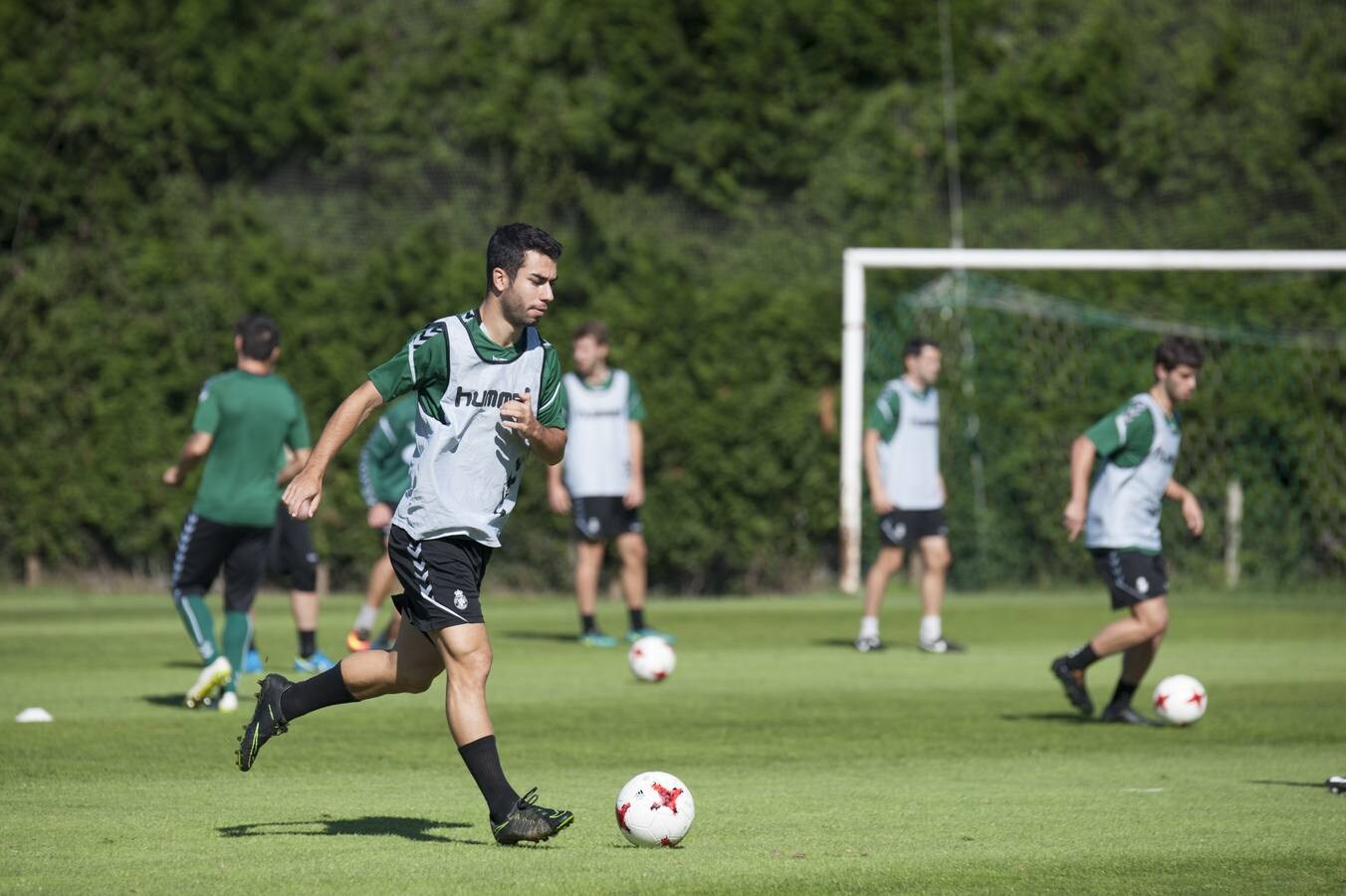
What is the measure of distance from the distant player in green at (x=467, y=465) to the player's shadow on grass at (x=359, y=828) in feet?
0.74

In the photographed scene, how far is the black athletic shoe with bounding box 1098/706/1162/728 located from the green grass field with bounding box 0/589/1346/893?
23 cm

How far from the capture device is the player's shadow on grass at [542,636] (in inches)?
558

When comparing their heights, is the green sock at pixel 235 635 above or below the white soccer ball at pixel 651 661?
above

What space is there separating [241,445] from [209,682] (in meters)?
1.51

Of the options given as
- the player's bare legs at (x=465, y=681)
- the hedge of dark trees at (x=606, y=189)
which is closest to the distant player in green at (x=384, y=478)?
the hedge of dark trees at (x=606, y=189)

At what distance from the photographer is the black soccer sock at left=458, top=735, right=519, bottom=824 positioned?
231 inches

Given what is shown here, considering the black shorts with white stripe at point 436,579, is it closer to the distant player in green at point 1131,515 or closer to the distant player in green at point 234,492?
the distant player in green at point 234,492

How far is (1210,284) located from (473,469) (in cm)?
1492

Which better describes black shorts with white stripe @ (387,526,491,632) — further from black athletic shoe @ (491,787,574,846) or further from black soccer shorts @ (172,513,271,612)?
black soccer shorts @ (172,513,271,612)

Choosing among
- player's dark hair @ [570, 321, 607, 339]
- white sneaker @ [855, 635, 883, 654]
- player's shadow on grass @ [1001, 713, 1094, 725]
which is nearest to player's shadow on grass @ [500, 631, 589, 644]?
white sneaker @ [855, 635, 883, 654]

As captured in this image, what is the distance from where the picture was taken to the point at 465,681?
5980 mm

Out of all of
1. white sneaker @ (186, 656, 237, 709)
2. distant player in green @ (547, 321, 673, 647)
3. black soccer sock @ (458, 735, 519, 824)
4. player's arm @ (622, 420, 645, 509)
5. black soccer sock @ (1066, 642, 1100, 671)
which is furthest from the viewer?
distant player in green @ (547, 321, 673, 647)

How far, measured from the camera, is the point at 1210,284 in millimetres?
19453

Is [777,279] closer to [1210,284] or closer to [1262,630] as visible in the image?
[1210,284]
